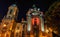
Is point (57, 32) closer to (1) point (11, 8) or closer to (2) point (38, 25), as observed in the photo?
(2) point (38, 25)

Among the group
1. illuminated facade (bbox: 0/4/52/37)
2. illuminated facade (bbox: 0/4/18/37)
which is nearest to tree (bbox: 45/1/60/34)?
illuminated facade (bbox: 0/4/52/37)

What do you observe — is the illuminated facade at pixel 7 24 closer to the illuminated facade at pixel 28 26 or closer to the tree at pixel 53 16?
the illuminated facade at pixel 28 26

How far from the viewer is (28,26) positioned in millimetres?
42312

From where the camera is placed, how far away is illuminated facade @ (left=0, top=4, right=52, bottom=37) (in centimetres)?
4028

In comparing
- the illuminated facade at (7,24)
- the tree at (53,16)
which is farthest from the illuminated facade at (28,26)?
the tree at (53,16)

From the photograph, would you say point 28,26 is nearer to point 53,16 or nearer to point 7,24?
point 7,24

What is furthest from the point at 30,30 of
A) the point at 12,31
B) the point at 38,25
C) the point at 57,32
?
the point at 57,32

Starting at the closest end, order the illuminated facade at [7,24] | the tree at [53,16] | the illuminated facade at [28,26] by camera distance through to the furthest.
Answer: the illuminated facade at [28,26] → the illuminated facade at [7,24] → the tree at [53,16]

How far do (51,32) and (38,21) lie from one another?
5.51m

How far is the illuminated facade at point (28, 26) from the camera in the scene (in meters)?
40.3

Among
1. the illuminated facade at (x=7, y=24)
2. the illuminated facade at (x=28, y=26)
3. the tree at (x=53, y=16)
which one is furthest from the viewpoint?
the tree at (x=53, y=16)

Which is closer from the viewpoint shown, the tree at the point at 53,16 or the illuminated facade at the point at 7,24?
the illuminated facade at the point at 7,24

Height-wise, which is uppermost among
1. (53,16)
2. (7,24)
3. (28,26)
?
(53,16)

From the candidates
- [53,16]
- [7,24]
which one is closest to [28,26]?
[7,24]
